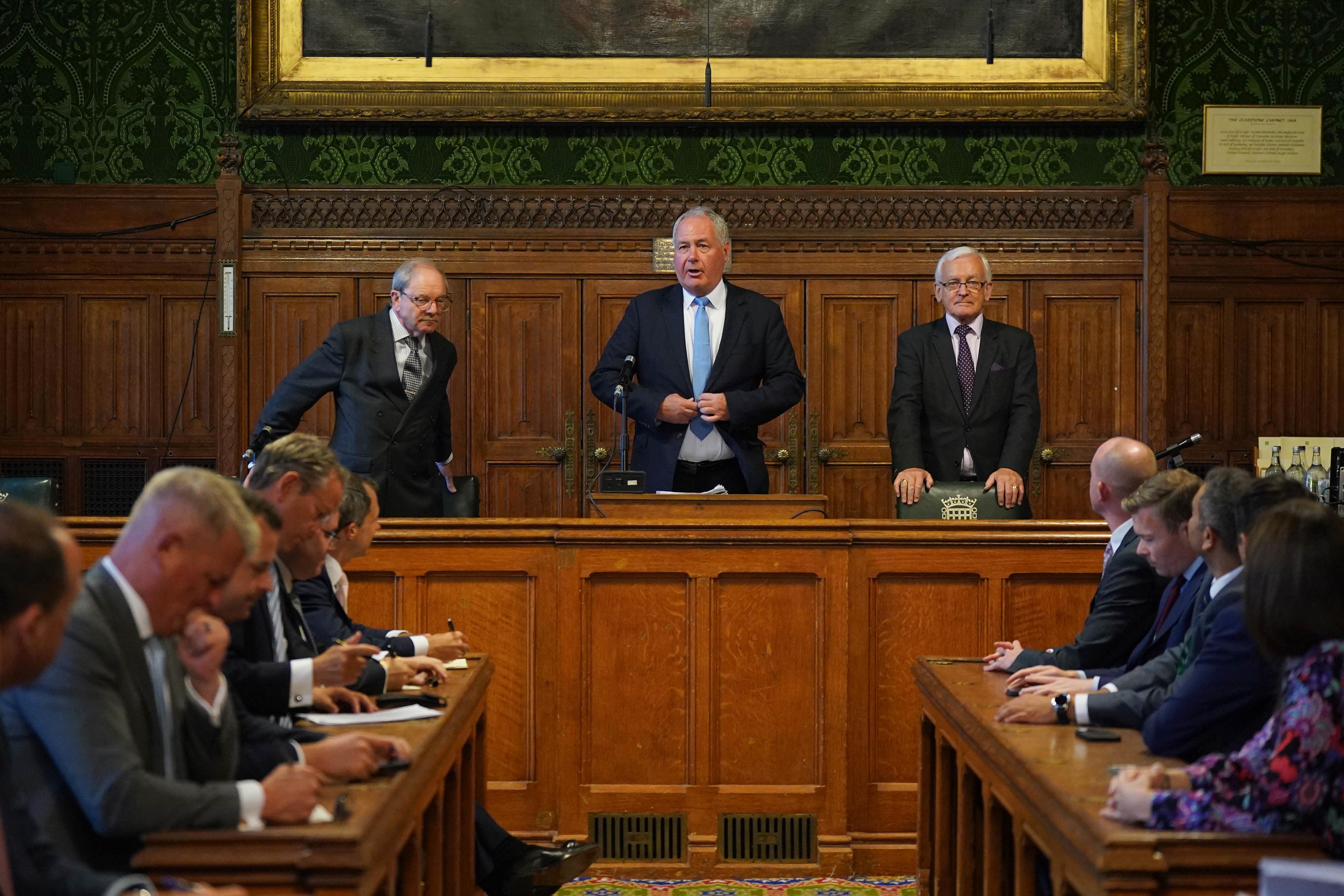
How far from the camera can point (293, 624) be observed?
3344 mm

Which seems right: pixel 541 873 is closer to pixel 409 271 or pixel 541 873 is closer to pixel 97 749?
pixel 97 749

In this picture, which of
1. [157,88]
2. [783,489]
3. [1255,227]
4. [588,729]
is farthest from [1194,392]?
[157,88]

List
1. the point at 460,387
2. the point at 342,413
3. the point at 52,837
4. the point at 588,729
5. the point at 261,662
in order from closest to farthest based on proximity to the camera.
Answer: the point at 52,837 < the point at 261,662 < the point at 588,729 < the point at 342,413 < the point at 460,387

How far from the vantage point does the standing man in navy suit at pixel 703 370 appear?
556 centimetres

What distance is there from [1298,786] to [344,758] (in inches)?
62.6

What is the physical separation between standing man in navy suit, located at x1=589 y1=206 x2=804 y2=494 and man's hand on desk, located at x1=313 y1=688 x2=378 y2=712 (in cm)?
235

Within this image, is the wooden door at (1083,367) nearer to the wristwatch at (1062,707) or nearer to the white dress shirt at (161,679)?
the wristwatch at (1062,707)

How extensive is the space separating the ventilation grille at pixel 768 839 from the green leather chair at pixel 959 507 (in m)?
1.19

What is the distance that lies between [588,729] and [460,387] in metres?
3.31

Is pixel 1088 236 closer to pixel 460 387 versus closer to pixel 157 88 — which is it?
pixel 460 387

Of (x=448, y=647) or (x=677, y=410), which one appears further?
(x=677, y=410)

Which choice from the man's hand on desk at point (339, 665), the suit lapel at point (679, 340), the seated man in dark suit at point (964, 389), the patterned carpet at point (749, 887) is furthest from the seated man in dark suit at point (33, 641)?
the seated man in dark suit at point (964, 389)

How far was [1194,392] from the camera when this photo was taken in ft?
26.4


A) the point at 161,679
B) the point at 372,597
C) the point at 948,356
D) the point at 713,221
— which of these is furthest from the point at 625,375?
the point at 161,679
